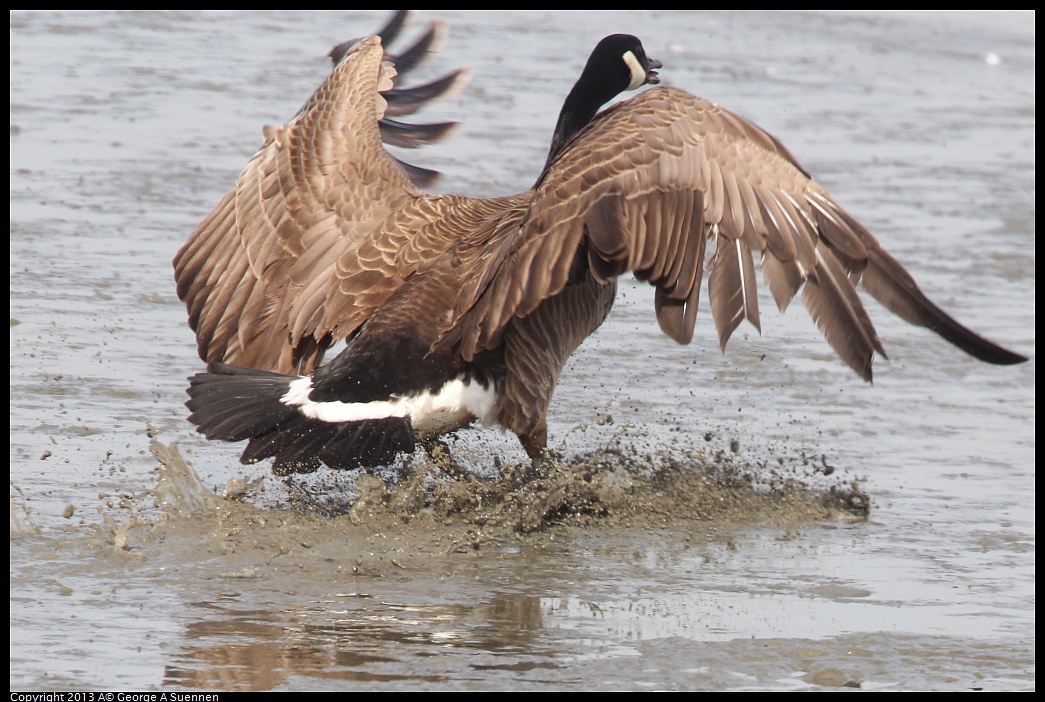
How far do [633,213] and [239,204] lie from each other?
6.84ft

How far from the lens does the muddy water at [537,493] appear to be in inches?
158

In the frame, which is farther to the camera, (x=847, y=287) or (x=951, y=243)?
(x=951, y=243)

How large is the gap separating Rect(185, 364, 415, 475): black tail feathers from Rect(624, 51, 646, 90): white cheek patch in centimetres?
193

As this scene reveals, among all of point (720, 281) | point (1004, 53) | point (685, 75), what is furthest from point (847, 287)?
point (1004, 53)

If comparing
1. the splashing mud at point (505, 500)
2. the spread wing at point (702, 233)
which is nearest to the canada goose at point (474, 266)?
the spread wing at point (702, 233)

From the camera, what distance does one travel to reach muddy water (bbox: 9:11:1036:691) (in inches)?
158

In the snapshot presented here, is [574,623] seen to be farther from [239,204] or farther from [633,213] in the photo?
[239,204]

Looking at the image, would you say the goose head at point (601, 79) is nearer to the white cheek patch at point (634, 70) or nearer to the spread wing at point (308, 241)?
the white cheek patch at point (634, 70)

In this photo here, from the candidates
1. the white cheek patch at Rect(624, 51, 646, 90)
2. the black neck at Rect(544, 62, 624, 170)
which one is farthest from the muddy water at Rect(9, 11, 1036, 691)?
the white cheek patch at Rect(624, 51, 646, 90)

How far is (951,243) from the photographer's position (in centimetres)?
902

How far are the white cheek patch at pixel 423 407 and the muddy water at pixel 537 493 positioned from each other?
0.73ft

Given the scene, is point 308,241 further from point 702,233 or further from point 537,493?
point 702,233

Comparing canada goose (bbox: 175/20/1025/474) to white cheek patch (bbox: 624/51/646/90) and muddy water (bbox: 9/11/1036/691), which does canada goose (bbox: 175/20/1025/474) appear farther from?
muddy water (bbox: 9/11/1036/691)

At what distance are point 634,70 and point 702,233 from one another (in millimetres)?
1672
